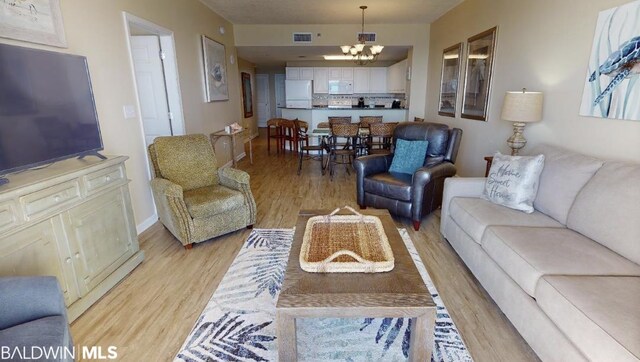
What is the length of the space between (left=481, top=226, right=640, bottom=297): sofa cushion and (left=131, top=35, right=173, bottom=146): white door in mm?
3693

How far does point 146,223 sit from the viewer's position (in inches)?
126

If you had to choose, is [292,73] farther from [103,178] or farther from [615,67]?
[615,67]

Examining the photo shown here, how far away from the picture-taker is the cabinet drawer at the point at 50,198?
Result: 160cm

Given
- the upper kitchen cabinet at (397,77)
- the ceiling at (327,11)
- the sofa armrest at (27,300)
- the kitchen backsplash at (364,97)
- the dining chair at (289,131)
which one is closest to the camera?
the sofa armrest at (27,300)

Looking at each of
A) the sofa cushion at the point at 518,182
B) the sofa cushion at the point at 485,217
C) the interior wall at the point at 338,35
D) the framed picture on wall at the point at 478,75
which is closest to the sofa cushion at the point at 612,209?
the sofa cushion at the point at 485,217

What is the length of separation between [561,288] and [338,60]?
28.2ft

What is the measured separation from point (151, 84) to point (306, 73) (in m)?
6.14

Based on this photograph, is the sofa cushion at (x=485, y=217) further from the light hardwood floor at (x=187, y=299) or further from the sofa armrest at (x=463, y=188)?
the light hardwood floor at (x=187, y=299)

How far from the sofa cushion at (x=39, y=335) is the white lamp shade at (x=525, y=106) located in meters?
3.25

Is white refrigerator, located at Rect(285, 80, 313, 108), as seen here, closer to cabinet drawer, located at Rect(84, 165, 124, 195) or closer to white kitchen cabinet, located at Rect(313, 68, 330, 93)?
white kitchen cabinet, located at Rect(313, 68, 330, 93)

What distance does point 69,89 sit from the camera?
6.54ft

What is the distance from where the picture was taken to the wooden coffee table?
1.31m

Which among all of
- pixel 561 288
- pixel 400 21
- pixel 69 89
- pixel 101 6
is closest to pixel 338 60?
pixel 400 21

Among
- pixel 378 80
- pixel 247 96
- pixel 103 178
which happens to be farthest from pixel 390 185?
pixel 247 96
